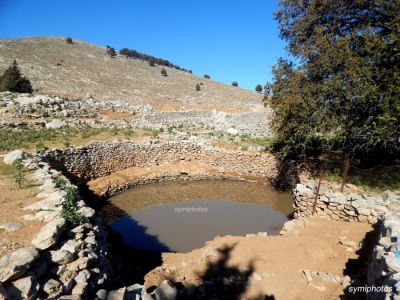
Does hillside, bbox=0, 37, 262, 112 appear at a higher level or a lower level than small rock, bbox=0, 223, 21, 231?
higher

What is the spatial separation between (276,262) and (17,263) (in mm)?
6965

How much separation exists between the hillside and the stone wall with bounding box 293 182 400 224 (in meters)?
31.7

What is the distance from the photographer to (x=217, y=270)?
875 cm

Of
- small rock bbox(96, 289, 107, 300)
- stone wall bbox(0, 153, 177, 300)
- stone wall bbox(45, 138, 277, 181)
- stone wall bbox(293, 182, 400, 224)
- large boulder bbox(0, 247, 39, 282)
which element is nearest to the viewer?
large boulder bbox(0, 247, 39, 282)

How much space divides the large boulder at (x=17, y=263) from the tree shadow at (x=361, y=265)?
24.0 ft

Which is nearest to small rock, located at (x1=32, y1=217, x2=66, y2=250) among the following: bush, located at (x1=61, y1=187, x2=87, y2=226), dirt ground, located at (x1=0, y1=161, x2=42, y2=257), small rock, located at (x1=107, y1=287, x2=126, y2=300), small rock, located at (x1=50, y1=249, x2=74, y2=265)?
small rock, located at (x1=50, y1=249, x2=74, y2=265)

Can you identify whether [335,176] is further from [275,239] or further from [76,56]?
[76,56]

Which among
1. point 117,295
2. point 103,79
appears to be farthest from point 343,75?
point 103,79

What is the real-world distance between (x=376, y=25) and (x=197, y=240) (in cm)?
1317

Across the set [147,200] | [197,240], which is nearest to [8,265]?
[197,240]

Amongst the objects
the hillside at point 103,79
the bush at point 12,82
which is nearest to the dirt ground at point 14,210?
the bush at point 12,82

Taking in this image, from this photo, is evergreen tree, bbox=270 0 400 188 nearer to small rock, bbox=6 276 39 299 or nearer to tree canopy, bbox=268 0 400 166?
tree canopy, bbox=268 0 400 166

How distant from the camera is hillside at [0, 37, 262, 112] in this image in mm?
42156

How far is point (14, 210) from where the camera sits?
8398 mm
